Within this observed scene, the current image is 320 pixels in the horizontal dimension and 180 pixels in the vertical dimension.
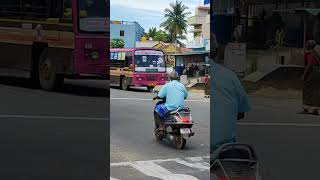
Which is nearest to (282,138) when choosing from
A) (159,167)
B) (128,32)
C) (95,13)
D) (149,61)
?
(159,167)

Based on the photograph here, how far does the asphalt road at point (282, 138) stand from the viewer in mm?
1902

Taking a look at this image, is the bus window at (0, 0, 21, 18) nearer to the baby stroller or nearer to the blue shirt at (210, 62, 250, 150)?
the blue shirt at (210, 62, 250, 150)

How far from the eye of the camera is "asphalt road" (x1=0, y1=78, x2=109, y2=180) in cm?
194

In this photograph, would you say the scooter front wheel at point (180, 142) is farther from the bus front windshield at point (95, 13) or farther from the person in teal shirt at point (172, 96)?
the bus front windshield at point (95, 13)

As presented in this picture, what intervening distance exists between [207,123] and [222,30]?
0.40 m

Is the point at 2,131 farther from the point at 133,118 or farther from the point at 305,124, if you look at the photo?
the point at 305,124

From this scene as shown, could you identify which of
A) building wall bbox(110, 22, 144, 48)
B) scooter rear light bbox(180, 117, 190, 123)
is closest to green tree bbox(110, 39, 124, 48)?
building wall bbox(110, 22, 144, 48)

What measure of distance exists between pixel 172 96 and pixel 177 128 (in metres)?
0.13

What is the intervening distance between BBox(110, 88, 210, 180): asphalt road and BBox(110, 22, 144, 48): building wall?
207 mm

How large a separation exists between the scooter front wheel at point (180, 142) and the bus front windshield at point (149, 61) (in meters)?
0.28

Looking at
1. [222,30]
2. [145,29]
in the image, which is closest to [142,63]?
[145,29]

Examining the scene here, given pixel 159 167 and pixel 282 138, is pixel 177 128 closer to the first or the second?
pixel 159 167

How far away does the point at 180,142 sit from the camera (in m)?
A: 1.77

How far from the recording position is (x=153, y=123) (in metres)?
1.84
